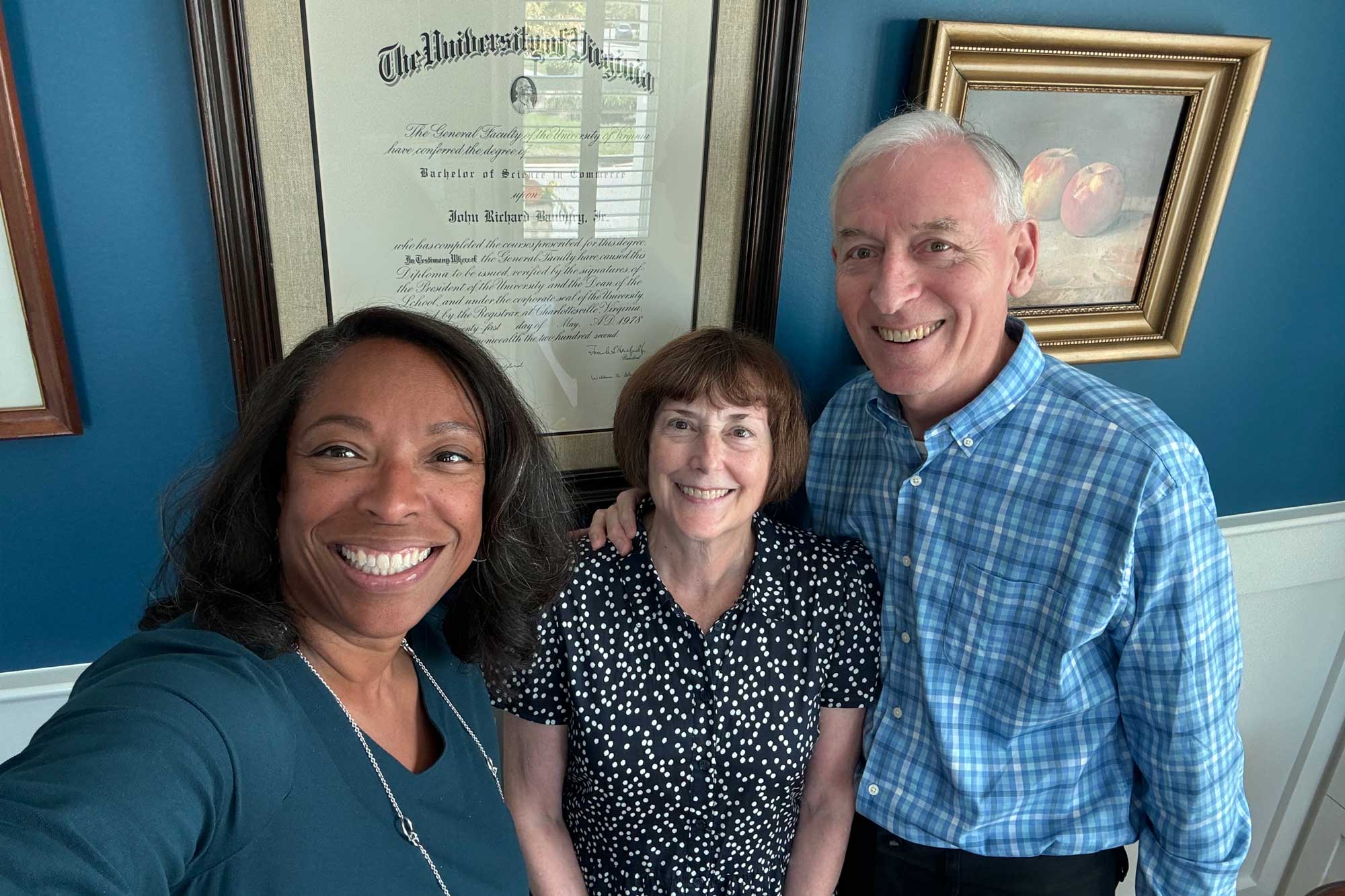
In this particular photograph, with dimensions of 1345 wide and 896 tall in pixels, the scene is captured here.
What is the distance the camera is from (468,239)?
1.29 meters

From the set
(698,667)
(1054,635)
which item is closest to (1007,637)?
(1054,635)

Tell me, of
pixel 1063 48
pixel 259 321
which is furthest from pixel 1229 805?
pixel 259 321

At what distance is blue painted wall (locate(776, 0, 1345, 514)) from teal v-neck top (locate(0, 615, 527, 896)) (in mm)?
986

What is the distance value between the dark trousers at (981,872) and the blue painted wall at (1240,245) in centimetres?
83

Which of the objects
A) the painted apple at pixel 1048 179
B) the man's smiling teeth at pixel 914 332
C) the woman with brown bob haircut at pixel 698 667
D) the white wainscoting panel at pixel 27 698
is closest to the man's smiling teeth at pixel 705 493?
the woman with brown bob haircut at pixel 698 667

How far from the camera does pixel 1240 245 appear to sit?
180cm

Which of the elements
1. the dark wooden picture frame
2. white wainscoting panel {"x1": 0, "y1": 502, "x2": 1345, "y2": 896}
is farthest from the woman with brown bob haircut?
white wainscoting panel {"x1": 0, "y1": 502, "x2": 1345, "y2": 896}

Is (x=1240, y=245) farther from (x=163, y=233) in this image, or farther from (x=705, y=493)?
(x=163, y=233)

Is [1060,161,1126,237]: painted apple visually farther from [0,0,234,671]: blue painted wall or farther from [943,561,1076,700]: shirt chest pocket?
[0,0,234,671]: blue painted wall

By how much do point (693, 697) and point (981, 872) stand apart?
1.84ft

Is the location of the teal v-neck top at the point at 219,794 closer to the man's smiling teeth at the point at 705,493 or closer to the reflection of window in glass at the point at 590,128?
the man's smiling teeth at the point at 705,493

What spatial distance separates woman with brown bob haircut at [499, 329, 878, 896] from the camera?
4.27 feet

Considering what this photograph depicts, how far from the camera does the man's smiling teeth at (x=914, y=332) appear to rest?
4.03 feet
